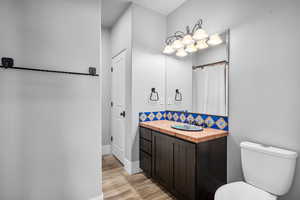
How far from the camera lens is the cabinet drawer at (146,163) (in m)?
2.12

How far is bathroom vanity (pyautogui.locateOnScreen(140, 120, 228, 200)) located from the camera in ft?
4.69

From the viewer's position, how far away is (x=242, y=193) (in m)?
1.18

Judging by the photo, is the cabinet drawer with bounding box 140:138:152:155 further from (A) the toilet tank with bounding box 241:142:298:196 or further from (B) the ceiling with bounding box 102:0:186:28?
(B) the ceiling with bounding box 102:0:186:28

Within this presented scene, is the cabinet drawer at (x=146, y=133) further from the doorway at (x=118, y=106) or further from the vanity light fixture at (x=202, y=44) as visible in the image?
the vanity light fixture at (x=202, y=44)

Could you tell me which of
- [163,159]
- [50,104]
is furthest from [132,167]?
[50,104]

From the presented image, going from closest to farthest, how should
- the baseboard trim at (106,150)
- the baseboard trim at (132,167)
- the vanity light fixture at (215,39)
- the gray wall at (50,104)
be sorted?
the gray wall at (50,104) → the vanity light fixture at (215,39) → the baseboard trim at (132,167) → the baseboard trim at (106,150)

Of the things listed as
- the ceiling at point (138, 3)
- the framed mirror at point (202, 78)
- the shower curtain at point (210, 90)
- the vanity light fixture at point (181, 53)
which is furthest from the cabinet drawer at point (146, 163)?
the ceiling at point (138, 3)

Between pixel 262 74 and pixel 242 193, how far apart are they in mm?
1127

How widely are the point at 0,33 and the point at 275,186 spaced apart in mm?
2705

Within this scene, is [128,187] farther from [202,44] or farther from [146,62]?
[202,44]

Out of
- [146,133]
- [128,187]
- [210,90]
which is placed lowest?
[128,187]

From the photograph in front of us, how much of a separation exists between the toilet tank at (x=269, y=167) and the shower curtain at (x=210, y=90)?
53 centimetres

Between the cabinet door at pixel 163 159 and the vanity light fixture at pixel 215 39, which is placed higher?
the vanity light fixture at pixel 215 39

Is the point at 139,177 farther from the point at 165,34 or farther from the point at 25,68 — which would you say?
the point at 165,34
